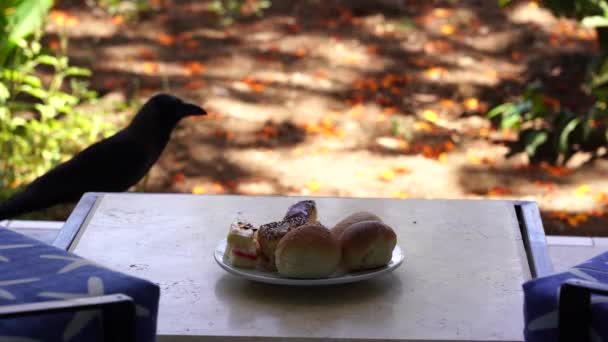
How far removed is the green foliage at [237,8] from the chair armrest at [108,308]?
4229mm

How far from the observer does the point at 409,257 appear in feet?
5.82

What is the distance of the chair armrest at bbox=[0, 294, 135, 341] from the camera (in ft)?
4.07

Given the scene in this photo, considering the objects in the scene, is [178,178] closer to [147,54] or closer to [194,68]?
[194,68]

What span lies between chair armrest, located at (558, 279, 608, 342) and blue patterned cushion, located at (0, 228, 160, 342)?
1.93 ft

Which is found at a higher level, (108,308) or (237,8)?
(237,8)

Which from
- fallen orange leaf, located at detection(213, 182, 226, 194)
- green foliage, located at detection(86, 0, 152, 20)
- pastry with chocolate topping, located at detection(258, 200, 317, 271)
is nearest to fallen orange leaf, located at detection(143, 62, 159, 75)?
green foliage, located at detection(86, 0, 152, 20)

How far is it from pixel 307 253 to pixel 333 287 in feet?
→ 0.34

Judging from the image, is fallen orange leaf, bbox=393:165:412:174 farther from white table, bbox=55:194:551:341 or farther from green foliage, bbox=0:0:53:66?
white table, bbox=55:194:551:341

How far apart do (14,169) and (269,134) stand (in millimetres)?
1145

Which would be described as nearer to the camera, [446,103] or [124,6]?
[446,103]

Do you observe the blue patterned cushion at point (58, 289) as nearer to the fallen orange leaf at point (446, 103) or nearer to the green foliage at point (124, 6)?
the fallen orange leaf at point (446, 103)

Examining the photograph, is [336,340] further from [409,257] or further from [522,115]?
[522,115]

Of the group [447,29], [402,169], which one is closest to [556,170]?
[402,169]

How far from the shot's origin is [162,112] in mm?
2754
